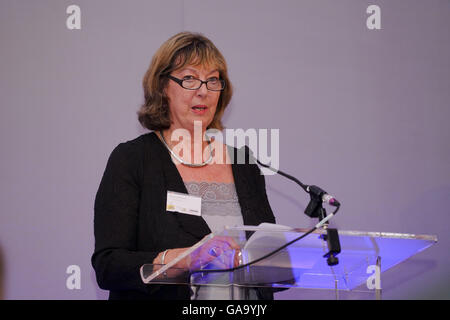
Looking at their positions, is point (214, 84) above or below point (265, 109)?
above

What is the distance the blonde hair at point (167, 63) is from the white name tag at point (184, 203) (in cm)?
40

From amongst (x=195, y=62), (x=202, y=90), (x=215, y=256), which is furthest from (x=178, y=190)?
(x=215, y=256)

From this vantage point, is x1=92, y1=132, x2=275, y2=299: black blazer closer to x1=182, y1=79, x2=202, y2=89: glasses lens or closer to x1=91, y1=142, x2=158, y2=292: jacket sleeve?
x1=91, y1=142, x2=158, y2=292: jacket sleeve

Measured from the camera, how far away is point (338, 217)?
2701mm

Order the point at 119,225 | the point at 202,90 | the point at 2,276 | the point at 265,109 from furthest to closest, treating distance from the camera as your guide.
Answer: the point at 265,109
the point at 2,276
the point at 202,90
the point at 119,225

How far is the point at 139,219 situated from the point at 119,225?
0.10 meters

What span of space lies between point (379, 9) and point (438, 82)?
19.3 inches

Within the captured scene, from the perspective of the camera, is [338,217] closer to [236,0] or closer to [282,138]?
[282,138]

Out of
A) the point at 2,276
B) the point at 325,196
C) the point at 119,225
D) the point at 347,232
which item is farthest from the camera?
the point at 2,276

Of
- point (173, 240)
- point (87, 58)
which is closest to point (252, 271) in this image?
point (173, 240)

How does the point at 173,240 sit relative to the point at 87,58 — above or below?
below

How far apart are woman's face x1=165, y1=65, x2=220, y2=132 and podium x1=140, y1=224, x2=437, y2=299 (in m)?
0.87

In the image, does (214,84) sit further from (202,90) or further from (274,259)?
(274,259)

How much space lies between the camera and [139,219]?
6.32 feet
